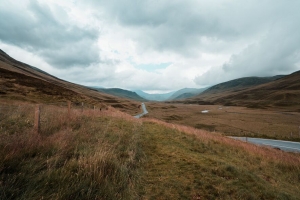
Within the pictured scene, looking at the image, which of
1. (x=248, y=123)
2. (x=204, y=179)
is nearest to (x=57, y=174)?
(x=204, y=179)

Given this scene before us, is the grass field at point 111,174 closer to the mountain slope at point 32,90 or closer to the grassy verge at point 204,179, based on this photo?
the grassy verge at point 204,179

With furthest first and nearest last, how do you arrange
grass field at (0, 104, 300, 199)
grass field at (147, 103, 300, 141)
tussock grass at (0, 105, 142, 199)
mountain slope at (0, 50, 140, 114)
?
grass field at (147, 103, 300, 141), mountain slope at (0, 50, 140, 114), grass field at (0, 104, 300, 199), tussock grass at (0, 105, 142, 199)

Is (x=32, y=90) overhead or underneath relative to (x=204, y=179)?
underneath

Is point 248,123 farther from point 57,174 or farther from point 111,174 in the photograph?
point 57,174

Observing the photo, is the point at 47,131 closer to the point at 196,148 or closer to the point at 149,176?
the point at 149,176

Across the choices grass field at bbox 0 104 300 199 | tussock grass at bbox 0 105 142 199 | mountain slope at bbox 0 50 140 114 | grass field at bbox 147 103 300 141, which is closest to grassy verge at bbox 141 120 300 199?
grass field at bbox 0 104 300 199

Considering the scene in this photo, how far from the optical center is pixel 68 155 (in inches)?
257

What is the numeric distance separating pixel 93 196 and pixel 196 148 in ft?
29.0

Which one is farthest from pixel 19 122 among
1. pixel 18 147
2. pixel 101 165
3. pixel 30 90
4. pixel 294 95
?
pixel 294 95

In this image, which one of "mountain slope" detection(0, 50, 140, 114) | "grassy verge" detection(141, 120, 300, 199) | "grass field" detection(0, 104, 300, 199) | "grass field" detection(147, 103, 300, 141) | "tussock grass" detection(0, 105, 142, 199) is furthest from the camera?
"grass field" detection(147, 103, 300, 141)

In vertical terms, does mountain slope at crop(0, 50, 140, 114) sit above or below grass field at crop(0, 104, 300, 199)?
below

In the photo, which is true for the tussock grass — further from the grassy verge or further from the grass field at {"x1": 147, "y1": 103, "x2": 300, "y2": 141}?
the grass field at {"x1": 147, "y1": 103, "x2": 300, "y2": 141}

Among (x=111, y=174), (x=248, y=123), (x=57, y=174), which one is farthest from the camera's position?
(x=248, y=123)

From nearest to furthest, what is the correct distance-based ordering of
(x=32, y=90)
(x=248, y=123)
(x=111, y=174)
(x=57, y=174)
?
(x=57, y=174), (x=111, y=174), (x=32, y=90), (x=248, y=123)
